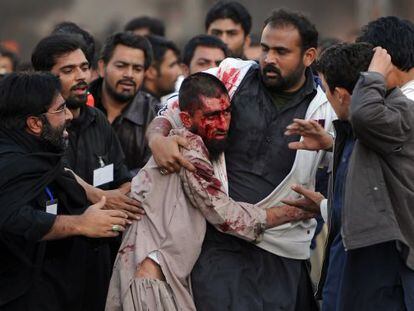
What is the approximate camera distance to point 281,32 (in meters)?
6.00

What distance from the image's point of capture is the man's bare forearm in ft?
18.8

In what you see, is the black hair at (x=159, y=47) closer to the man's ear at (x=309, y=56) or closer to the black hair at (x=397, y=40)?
the man's ear at (x=309, y=56)

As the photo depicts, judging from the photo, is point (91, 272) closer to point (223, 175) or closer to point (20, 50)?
point (223, 175)

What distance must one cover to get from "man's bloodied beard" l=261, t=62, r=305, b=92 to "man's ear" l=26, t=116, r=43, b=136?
1230 mm

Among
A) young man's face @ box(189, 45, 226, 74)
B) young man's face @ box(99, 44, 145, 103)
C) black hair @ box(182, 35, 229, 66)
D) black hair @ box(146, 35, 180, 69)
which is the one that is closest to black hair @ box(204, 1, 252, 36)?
black hair @ box(146, 35, 180, 69)

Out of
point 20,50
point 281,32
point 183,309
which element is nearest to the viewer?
point 183,309

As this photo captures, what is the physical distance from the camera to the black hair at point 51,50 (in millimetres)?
6672

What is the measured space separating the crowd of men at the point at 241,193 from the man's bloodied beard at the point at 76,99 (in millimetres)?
655

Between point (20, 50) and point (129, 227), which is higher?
point (129, 227)

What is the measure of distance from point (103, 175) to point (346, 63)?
182 centimetres

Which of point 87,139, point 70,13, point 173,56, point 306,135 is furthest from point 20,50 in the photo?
point 306,135

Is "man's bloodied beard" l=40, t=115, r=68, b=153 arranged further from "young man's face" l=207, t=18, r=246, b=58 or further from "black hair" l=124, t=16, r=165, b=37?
"black hair" l=124, t=16, r=165, b=37

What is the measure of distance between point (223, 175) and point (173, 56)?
4.40 metres

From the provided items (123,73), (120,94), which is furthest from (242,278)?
(123,73)
